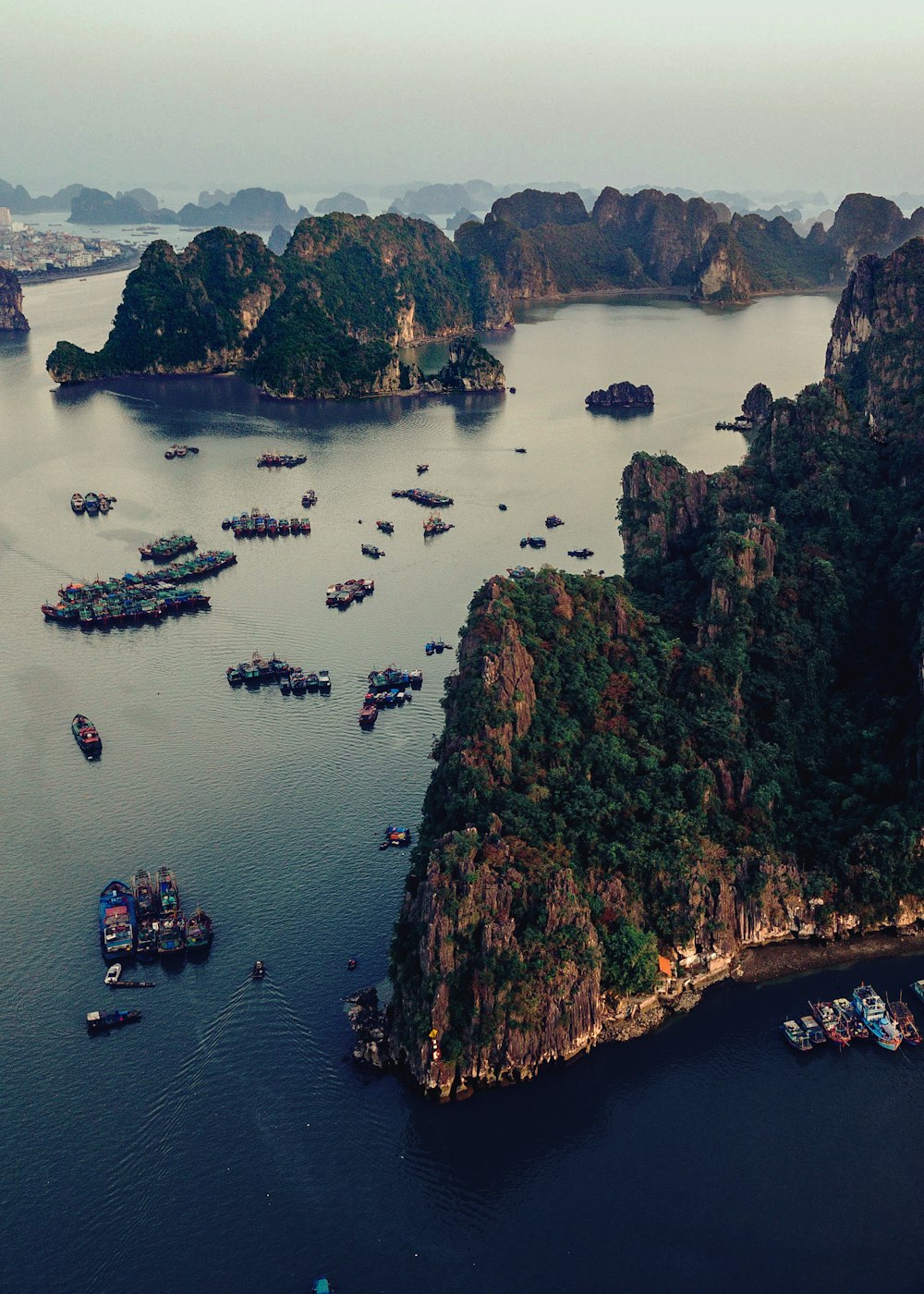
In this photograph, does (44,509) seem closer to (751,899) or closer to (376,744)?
(376,744)

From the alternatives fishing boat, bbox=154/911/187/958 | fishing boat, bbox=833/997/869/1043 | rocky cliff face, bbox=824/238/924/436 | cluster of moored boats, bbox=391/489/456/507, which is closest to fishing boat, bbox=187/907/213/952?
fishing boat, bbox=154/911/187/958

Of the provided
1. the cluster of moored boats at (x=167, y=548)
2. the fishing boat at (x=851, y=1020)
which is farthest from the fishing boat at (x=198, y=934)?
the cluster of moored boats at (x=167, y=548)

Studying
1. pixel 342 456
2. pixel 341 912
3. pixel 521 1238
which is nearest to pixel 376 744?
pixel 341 912

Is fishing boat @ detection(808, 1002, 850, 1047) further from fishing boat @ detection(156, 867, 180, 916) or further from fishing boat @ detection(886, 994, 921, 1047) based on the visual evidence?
fishing boat @ detection(156, 867, 180, 916)

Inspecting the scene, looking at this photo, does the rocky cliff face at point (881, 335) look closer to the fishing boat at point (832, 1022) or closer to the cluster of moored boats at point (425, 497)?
the cluster of moored boats at point (425, 497)

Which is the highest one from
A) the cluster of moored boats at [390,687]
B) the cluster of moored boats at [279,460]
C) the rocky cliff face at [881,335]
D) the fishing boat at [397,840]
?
the rocky cliff face at [881,335]
